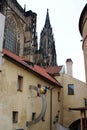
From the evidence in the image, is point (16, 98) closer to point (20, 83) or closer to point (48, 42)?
point (20, 83)

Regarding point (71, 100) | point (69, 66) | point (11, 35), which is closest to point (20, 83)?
point (71, 100)

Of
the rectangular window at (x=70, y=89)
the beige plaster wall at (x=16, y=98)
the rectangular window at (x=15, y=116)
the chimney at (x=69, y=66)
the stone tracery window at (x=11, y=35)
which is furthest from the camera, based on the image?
the stone tracery window at (x=11, y=35)

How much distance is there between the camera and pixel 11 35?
134 ft

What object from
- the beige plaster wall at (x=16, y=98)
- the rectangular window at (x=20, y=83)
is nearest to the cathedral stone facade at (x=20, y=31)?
the beige plaster wall at (x=16, y=98)

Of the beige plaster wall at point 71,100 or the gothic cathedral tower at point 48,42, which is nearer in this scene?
the beige plaster wall at point 71,100

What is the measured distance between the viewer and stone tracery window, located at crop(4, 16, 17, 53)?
39562 mm

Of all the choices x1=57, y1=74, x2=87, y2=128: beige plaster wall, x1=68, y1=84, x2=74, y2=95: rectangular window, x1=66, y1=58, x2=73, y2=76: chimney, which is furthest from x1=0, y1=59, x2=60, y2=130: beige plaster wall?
x1=66, y1=58, x2=73, y2=76: chimney

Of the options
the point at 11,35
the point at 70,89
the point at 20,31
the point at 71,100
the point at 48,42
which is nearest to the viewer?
the point at 71,100

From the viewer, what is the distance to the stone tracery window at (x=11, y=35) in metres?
39.6

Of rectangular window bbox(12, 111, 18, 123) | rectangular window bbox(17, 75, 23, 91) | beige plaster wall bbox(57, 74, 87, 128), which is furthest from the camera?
beige plaster wall bbox(57, 74, 87, 128)

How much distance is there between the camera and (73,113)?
1021 inches

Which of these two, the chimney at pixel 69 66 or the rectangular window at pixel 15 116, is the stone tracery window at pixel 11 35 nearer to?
the chimney at pixel 69 66

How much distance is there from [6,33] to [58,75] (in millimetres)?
15261

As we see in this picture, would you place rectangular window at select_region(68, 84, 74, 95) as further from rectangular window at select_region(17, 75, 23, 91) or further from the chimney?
rectangular window at select_region(17, 75, 23, 91)
